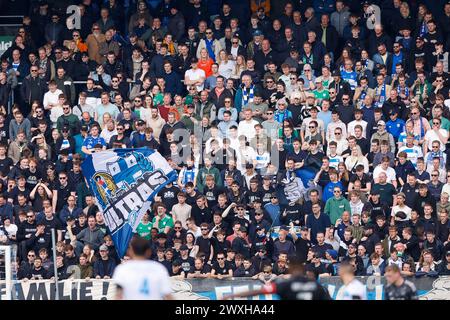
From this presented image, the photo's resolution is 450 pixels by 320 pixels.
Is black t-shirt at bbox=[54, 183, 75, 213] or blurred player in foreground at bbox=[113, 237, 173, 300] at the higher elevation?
black t-shirt at bbox=[54, 183, 75, 213]

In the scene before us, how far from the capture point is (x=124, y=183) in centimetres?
2414

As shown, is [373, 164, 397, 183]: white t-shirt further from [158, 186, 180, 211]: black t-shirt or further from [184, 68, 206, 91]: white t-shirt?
[184, 68, 206, 91]: white t-shirt

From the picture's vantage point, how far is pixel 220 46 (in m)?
29.6

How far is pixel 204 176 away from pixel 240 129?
1.37m

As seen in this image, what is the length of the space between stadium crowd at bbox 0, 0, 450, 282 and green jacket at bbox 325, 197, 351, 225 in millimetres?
23

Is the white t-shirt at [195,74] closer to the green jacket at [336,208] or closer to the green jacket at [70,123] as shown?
the green jacket at [70,123]

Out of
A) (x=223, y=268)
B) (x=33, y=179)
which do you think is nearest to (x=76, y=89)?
(x=33, y=179)

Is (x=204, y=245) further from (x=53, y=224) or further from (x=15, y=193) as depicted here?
(x=15, y=193)

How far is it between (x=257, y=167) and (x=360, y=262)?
3.37m

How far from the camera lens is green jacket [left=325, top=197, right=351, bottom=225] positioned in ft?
84.0

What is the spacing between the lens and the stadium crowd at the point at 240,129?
2484 centimetres

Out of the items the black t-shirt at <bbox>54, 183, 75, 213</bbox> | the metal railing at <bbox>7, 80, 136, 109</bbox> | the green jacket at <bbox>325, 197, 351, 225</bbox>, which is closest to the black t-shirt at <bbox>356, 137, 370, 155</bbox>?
the green jacket at <bbox>325, 197, 351, 225</bbox>
